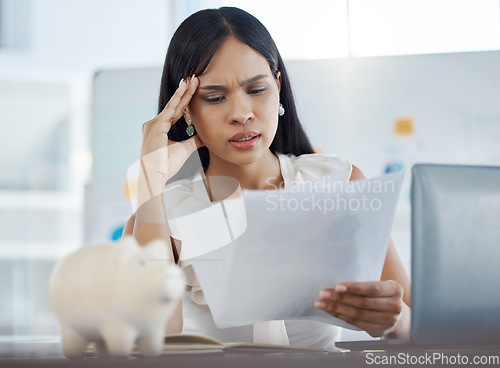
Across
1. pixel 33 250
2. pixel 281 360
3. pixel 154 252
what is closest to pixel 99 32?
pixel 33 250

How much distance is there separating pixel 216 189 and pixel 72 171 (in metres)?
1.99

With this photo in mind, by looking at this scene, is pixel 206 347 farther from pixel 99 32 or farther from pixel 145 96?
pixel 99 32

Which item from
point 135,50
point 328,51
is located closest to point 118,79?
point 135,50

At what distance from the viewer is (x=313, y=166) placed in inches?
55.2

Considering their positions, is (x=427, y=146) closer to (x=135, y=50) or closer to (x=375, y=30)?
(x=375, y=30)

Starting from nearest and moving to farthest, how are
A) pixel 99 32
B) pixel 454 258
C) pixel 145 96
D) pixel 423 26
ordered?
pixel 454 258 < pixel 145 96 < pixel 423 26 < pixel 99 32

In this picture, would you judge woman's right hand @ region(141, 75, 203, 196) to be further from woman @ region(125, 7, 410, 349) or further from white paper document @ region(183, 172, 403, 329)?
white paper document @ region(183, 172, 403, 329)

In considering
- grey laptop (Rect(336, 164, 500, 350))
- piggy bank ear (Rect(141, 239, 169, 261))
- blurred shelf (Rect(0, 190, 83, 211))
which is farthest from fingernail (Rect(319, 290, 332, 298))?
blurred shelf (Rect(0, 190, 83, 211))

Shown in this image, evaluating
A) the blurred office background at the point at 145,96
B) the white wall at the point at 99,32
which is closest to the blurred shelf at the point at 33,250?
the blurred office background at the point at 145,96

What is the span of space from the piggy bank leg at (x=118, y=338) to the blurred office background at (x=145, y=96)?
2.11 meters

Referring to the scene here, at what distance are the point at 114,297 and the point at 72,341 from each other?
8 cm

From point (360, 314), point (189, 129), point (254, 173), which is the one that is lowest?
point (360, 314)

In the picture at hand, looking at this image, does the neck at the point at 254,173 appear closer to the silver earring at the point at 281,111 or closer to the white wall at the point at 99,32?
the silver earring at the point at 281,111

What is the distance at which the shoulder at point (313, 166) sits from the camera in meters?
1.38
